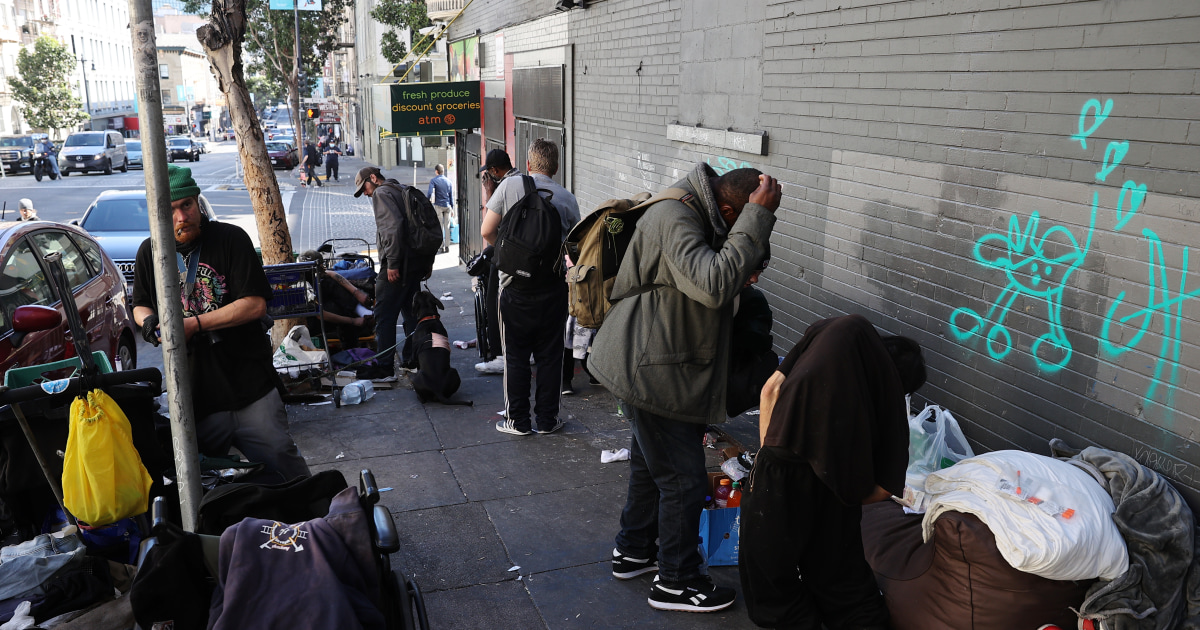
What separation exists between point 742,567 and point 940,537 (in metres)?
0.82

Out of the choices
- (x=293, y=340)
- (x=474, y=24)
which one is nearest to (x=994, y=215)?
(x=293, y=340)

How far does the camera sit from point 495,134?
14742 millimetres

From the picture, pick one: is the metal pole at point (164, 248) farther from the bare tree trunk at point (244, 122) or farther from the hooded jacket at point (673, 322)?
the bare tree trunk at point (244, 122)

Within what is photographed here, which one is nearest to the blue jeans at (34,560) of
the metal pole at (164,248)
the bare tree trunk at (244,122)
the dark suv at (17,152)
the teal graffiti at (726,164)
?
the metal pole at (164,248)

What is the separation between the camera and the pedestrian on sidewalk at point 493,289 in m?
7.48

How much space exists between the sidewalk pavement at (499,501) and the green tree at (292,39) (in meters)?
35.8

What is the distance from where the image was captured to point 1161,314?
3385 millimetres

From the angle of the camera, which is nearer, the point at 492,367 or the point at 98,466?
the point at 98,466

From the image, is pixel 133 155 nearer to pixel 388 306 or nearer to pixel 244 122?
pixel 244 122

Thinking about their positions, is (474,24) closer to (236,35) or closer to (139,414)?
(236,35)

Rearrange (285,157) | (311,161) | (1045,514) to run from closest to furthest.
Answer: (1045,514), (311,161), (285,157)

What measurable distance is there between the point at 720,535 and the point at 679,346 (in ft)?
3.76

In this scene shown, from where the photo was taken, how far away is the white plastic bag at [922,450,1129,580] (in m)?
3.17

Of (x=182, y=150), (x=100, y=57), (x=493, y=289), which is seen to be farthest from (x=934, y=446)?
(x=100, y=57)
